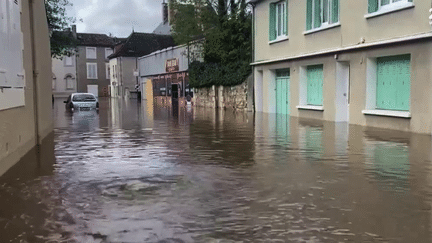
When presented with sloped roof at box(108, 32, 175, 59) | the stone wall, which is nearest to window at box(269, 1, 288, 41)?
the stone wall

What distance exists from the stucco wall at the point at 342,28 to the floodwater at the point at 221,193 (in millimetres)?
4195

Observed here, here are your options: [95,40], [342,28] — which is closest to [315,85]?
[342,28]

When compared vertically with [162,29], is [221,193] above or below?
below

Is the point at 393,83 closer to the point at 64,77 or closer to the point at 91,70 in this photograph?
the point at 64,77

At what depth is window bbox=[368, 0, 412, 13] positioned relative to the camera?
44.1 ft

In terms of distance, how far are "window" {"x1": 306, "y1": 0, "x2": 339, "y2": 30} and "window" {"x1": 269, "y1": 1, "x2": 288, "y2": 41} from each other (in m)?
2.41

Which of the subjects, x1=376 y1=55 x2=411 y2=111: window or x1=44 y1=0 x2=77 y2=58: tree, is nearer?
x1=376 y1=55 x2=411 y2=111: window

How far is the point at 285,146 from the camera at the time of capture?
424 inches

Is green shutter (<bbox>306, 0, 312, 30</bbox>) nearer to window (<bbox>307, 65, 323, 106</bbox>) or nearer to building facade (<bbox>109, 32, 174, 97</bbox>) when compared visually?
window (<bbox>307, 65, 323, 106</bbox>)

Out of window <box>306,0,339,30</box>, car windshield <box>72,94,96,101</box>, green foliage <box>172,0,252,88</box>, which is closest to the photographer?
window <box>306,0,339,30</box>

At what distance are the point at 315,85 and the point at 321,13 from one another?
9.63ft

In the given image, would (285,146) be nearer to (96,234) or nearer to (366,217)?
(366,217)

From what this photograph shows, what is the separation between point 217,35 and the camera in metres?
29.6

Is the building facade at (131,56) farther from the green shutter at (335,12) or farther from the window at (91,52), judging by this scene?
the green shutter at (335,12)
